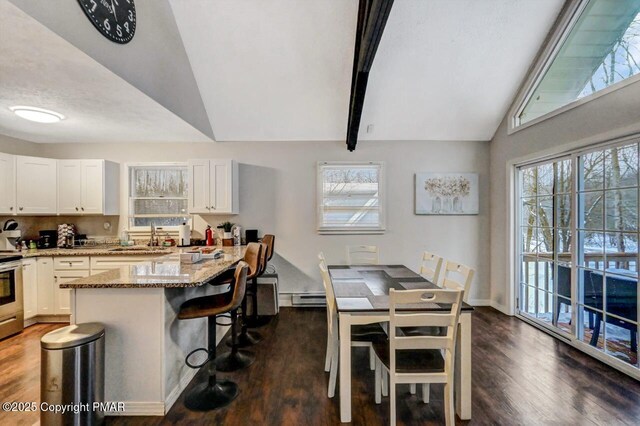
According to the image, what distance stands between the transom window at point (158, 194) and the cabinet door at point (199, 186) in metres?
0.38

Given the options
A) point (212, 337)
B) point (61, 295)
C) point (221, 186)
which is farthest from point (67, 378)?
point (221, 186)

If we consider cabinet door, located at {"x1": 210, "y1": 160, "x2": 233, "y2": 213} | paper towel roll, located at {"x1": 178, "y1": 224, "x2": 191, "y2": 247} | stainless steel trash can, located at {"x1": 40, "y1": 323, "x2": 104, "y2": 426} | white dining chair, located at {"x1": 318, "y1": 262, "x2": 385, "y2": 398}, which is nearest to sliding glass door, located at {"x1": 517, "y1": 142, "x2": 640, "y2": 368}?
white dining chair, located at {"x1": 318, "y1": 262, "x2": 385, "y2": 398}

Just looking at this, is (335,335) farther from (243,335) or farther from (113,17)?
(113,17)

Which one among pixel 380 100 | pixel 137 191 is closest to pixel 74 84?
pixel 137 191

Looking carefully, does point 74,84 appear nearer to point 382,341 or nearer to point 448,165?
point 382,341

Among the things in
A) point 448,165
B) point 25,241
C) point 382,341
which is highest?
point 448,165

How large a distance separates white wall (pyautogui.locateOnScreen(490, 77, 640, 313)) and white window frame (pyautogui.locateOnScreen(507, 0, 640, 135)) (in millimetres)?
49

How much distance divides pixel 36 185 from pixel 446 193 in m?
5.84

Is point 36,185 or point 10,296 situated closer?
point 10,296

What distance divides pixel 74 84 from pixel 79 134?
1.93 meters

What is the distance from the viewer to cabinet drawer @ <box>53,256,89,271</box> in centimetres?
372

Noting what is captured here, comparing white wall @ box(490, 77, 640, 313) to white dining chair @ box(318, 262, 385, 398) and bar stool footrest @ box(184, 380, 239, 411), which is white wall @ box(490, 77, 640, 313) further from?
bar stool footrest @ box(184, 380, 239, 411)

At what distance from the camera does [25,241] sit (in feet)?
13.7

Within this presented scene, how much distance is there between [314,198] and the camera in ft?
14.8
